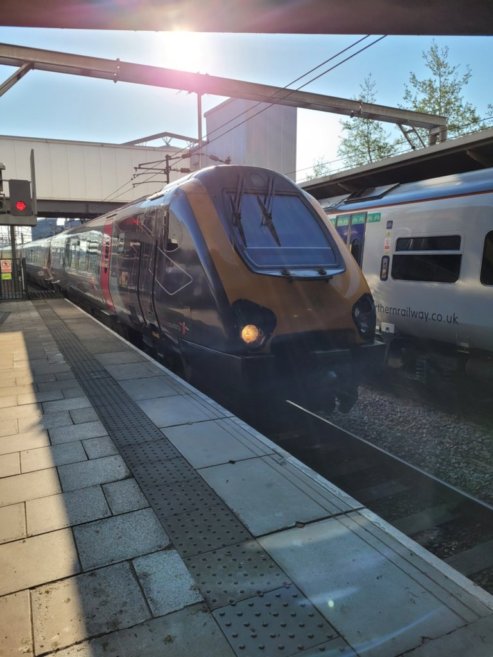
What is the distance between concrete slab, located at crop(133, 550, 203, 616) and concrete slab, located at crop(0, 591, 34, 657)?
1.77ft

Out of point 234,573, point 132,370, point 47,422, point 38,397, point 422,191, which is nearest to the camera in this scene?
point 234,573

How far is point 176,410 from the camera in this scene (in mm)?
5188

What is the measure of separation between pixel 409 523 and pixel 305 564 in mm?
1575

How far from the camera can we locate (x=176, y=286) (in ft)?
19.3

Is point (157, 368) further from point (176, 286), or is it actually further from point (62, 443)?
point (62, 443)

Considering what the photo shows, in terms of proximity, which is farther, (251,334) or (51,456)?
(251,334)

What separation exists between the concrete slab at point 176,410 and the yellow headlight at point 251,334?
0.83 m

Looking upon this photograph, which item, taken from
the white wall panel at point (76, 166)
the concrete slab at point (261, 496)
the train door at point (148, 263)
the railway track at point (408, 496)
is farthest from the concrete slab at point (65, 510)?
the white wall panel at point (76, 166)

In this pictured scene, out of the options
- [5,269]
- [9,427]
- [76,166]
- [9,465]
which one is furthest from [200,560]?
[76,166]

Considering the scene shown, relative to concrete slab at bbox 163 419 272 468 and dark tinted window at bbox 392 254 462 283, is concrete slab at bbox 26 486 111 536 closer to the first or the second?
concrete slab at bbox 163 419 272 468

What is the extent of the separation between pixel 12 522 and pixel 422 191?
7.50 metres

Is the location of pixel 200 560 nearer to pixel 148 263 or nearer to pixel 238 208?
pixel 238 208

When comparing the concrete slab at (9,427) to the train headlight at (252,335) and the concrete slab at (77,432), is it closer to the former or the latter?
the concrete slab at (77,432)

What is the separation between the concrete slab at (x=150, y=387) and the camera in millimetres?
5777
